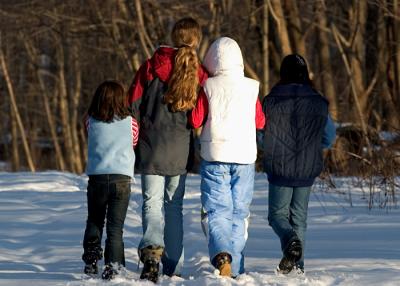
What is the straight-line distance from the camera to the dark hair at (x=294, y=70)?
271 inches

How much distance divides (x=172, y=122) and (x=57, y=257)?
184 cm

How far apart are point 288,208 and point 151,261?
1062 mm

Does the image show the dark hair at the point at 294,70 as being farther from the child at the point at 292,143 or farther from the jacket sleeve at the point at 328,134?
the jacket sleeve at the point at 328,134

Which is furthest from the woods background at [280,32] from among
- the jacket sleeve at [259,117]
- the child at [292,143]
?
the jacket sleeve at [259,117]

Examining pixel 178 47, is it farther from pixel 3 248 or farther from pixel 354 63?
pixel 354 63

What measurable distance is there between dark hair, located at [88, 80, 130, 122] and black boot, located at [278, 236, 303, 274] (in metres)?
1.44

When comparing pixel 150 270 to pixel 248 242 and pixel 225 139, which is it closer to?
pixel 225 139

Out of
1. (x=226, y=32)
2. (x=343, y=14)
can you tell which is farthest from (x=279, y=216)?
(x=343, y=14)

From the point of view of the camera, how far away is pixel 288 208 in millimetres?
6883

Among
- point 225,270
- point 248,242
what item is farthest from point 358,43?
point 225,270

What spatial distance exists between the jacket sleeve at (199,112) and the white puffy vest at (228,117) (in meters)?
0.03

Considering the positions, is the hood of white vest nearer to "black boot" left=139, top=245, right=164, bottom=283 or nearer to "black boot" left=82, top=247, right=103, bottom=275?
"black boot" left=139, top=245, right=164, bottom=283

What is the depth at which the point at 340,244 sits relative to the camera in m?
8.17

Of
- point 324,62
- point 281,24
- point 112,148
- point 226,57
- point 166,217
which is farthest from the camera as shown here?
point 324,62
